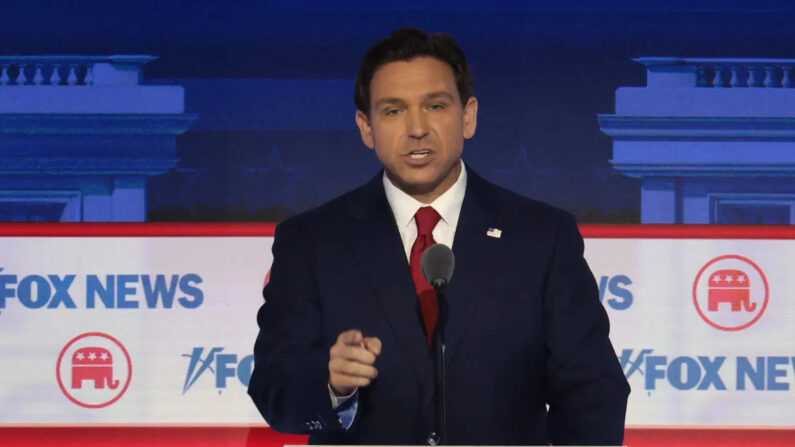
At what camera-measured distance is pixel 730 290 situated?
10.9 ft

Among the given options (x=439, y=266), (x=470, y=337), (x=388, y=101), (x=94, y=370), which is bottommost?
(x=94, y=370)

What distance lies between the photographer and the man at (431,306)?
201 centimetres

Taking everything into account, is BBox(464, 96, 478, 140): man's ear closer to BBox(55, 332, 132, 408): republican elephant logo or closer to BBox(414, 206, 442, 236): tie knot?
BBox(414, 206, 442, 236): tie knot

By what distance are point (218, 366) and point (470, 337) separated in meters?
1.53

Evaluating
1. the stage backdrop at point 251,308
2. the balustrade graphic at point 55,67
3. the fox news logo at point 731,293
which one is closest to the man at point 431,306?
the stage backdrop at point 251,308

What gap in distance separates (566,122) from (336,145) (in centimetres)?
76

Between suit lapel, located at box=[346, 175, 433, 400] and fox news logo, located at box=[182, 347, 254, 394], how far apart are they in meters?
1.30

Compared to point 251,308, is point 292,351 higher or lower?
lower

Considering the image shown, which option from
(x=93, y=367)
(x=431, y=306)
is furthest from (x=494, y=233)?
(x=93, y=367)

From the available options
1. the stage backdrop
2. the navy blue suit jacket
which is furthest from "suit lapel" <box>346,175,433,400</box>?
the stage backdrop

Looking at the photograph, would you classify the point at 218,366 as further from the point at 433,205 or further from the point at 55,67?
the point at 433,205

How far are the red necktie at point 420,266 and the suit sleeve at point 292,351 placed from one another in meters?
0.21

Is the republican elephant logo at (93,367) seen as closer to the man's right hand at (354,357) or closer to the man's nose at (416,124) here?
the man's nose at (416,124)

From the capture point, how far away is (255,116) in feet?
11.3
